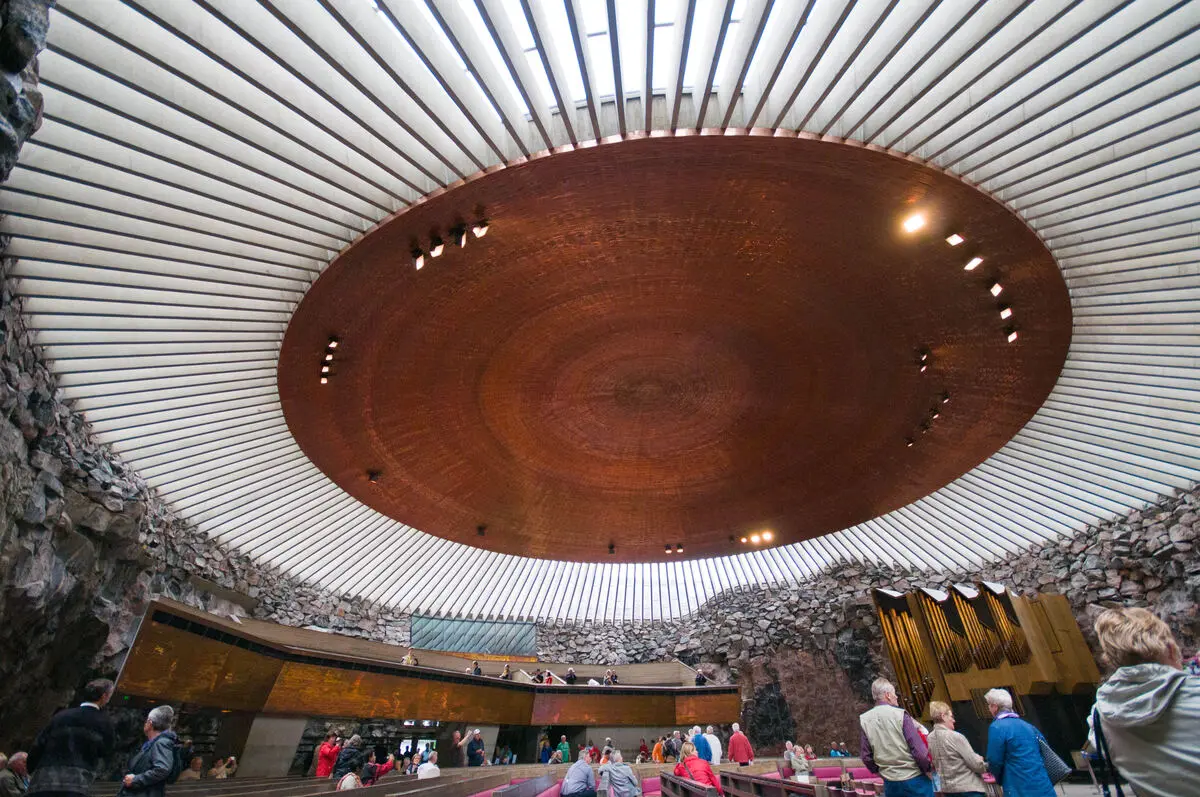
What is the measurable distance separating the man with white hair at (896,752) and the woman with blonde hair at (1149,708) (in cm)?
259

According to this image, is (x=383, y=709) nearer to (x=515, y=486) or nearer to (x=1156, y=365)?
(x=515, y=486)

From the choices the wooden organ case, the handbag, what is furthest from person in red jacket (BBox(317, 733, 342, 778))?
the wooden organ case

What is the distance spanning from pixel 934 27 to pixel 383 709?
20.4 metres

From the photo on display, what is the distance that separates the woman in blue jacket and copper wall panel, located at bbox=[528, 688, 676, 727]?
21.7 metres

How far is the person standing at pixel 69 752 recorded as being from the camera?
4.78m

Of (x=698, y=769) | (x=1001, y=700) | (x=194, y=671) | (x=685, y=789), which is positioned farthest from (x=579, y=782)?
(x=194, y=671)

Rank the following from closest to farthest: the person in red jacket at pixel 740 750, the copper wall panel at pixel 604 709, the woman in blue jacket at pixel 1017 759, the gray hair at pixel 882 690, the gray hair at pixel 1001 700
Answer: the woman in blue jacket at pixel 1017 759
the gray hair at pixel 1001 700
the gray hair at pixel 882 690
the person in red jacket at pixel 740 750
the copper wall panel at pixel 604 709

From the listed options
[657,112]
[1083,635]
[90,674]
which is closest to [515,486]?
[90,674]

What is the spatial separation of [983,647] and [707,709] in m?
12.2

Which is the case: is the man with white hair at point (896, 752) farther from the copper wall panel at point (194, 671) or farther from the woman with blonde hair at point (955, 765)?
the copper wall panel at point (194, 671)

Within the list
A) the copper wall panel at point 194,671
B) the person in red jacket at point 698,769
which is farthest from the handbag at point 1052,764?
the copper wall panel at point 194,671

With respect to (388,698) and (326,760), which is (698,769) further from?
(388,698)

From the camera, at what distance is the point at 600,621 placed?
31.9 metres

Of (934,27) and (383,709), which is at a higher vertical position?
(934,27)
